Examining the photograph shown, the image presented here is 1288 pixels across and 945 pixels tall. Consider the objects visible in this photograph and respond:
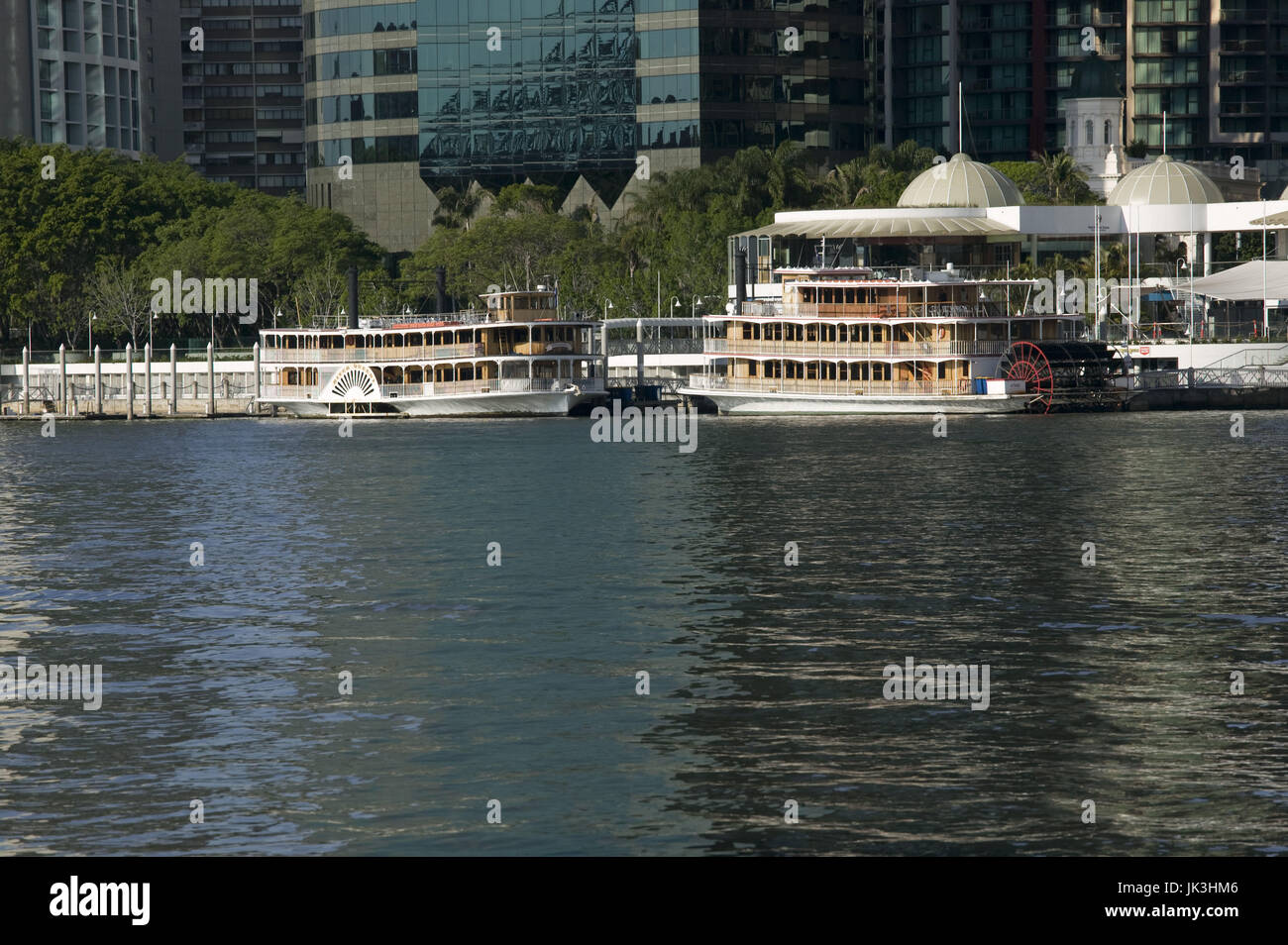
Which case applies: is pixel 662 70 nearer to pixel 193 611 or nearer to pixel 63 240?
pixel 63 240

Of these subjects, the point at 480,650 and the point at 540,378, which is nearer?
the point at 480,650

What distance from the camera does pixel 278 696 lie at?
3238cm

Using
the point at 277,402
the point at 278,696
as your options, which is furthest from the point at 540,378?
the point at 278,696

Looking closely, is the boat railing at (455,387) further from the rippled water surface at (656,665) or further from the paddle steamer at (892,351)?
the rippled water surface at (656,665)

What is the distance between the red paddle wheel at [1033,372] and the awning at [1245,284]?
73.0ft

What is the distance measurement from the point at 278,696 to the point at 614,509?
33.2m

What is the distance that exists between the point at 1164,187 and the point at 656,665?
4885 inches

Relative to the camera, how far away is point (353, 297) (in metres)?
130

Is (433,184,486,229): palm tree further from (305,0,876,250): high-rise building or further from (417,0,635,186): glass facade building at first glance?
(417,0,635,186): glass facade building

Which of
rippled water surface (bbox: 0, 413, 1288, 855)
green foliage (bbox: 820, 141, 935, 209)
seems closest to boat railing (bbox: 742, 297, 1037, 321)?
green foliage (bbox: 820, 141, 935, 209)

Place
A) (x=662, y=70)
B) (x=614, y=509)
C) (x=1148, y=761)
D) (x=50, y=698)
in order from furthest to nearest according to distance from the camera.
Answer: (x=662, y=70) < (x=614, y=509) < (x=50, y=698) < (x=1148, y=761)

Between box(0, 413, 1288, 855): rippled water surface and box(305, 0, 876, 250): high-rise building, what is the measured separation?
104142 millimetres

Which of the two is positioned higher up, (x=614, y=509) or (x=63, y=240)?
(x=63, y=240)

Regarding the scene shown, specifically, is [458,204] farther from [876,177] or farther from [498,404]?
[498,404]
